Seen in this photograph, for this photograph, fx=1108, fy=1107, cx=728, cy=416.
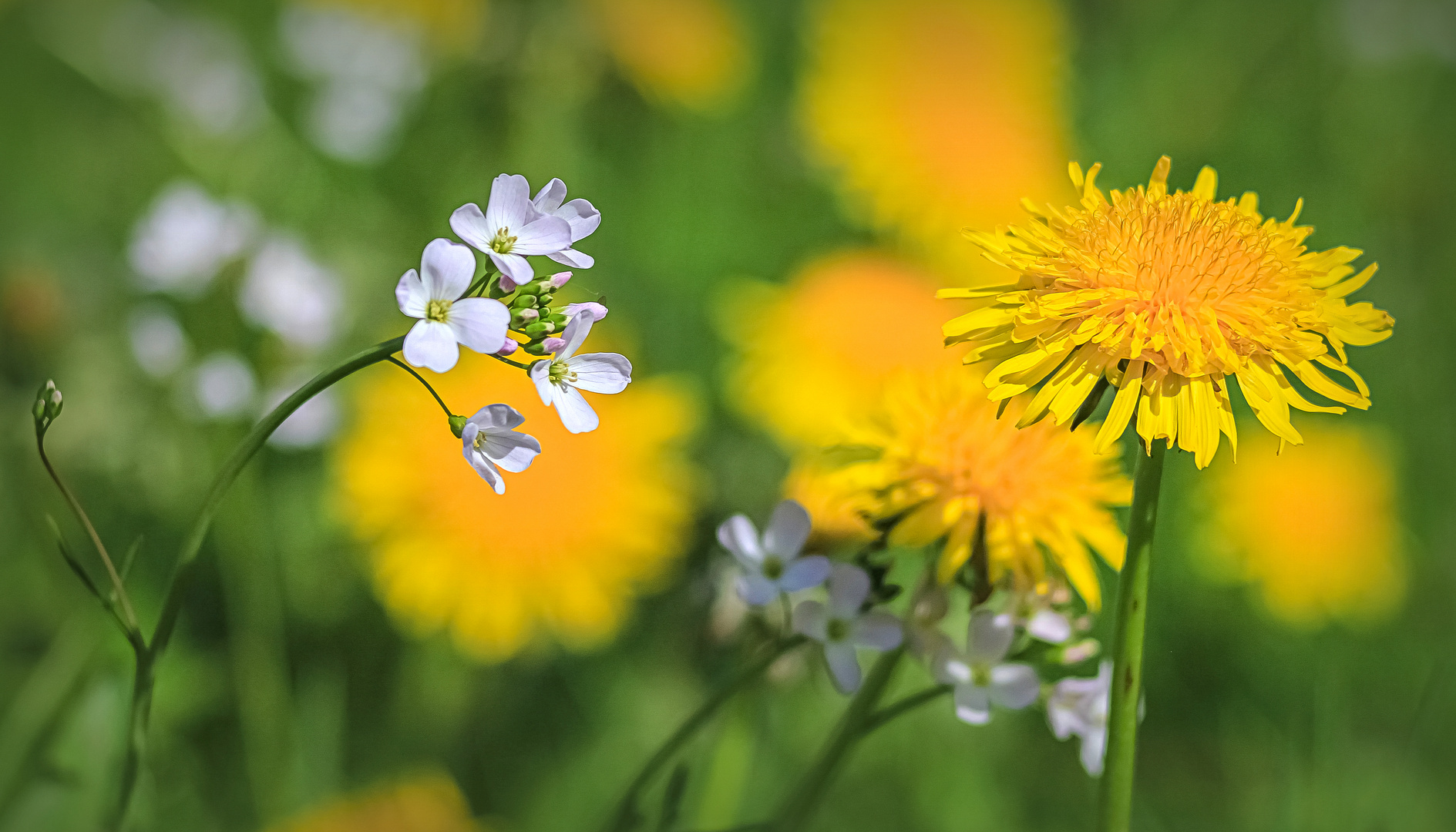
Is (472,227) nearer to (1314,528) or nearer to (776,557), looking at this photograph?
(776,557)

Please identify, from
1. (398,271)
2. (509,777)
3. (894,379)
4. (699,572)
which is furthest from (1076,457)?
(398,271)

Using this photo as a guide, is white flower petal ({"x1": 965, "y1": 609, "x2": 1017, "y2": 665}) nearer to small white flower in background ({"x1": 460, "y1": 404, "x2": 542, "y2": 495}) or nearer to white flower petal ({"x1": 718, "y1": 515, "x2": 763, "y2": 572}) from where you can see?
white flower petal ({"x1": 718, "y1": 515, "x2": 763, "y2": 572})

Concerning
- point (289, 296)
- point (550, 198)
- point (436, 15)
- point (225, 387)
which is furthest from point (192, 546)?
point (436, 15)

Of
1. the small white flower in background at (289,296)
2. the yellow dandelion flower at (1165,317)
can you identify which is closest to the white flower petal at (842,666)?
the yellow dandelion flower at (1165,317)

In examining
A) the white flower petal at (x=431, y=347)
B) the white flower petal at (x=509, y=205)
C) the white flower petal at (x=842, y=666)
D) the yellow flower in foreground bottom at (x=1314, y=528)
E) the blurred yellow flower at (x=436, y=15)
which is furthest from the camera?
the blurred yellow flower at (x=436, y=15)

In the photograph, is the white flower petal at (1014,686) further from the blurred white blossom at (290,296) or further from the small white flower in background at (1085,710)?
the blurred white blossom at (290,296)
